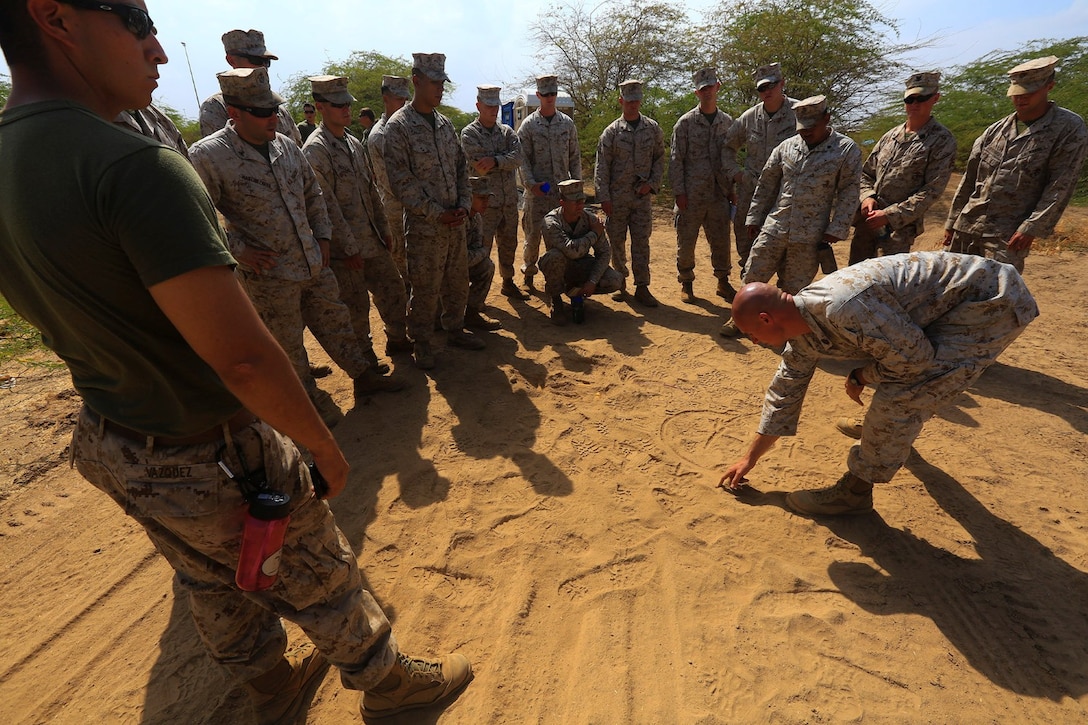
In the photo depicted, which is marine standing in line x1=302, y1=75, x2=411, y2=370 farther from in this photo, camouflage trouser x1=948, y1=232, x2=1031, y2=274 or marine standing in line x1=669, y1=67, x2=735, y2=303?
camouflage trouser x1=948, y1=232, x2=1031, y2=274

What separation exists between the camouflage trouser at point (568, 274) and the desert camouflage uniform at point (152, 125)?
9.99 ft

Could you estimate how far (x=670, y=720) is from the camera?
1.90m

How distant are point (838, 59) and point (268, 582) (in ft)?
41.9

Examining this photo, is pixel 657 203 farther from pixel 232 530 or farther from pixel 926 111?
pixel 232 530

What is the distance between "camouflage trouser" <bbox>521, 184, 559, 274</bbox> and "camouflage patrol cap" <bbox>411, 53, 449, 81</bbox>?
82.7 inches

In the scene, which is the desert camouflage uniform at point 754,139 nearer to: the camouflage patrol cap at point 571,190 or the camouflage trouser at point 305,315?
the camouflage patrol cap at point 571,190

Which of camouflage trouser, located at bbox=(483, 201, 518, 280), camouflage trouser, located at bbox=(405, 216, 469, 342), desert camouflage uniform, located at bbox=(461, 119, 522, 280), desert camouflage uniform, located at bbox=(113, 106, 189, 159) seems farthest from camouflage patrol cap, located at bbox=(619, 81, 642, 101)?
desert camouflage uniform, located at bbox=(113, 106, 189, 159)

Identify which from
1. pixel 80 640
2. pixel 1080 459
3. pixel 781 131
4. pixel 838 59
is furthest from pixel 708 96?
pixel 838 59

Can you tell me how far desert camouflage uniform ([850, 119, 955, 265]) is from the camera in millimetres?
4195

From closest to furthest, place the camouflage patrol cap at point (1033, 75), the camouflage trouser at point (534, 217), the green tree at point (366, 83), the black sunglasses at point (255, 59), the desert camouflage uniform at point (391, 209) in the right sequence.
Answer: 1. the camouflage patrol cap at point (1033, 75)
2. the black sunglasses at point (255, 59)
3. the desert camouflage uniform at point (391, 209)
4. the camouflage trouser at point (534, 217)
5. the green tree at point (366, 83)

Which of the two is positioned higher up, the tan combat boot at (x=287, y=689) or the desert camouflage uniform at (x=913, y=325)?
the desert camouflage uniform at (x=913, y=325)

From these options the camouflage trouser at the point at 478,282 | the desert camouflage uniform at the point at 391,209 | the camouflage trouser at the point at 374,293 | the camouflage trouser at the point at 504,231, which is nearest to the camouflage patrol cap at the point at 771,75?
the camouflage trouser at the point at 504,231

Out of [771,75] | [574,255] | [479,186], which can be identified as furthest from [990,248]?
[479,186]

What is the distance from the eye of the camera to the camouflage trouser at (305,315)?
3.30 m
